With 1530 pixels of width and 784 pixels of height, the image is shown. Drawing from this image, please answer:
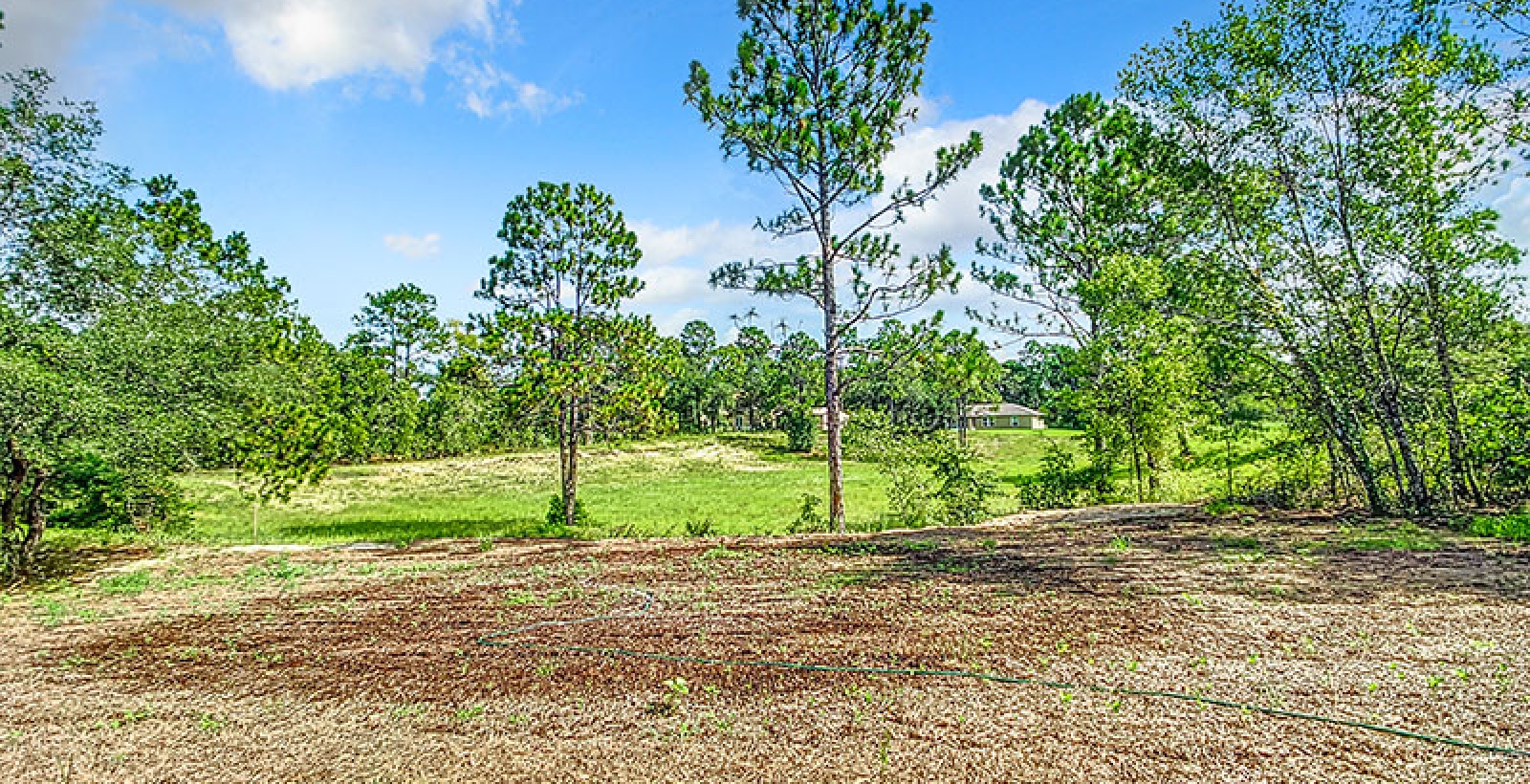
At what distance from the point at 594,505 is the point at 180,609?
50.0 feet

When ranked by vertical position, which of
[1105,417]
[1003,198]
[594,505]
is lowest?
[594,505]

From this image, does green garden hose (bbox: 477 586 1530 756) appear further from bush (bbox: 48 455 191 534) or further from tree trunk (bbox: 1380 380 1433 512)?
bush (bbox: 48 455 191 534)

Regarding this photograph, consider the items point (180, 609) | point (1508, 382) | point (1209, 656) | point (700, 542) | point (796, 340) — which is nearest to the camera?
point (1209, 656)

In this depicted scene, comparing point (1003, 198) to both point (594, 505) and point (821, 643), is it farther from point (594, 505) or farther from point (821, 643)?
point (821, 643)

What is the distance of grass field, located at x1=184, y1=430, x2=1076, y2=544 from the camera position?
693 inches

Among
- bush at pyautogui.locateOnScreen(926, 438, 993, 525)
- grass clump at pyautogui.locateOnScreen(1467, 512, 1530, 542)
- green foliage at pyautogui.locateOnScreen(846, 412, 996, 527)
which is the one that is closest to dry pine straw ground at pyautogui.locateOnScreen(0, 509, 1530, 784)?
grass clump at pyautogui.locateOnScreen(1467, 512, 1530, 542)

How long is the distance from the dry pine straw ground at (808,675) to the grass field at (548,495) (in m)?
7.42

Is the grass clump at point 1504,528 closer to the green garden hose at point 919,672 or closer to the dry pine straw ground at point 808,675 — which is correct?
the dry pine straw ground at point 808,675

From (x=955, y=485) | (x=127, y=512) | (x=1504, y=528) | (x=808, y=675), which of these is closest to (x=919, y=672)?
(x=808, y=675)

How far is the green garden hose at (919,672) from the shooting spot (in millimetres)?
3400

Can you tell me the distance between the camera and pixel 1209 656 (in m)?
4.60

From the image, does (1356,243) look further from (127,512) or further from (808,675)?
(127,512)

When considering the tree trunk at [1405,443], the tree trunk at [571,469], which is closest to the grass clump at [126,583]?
the tree trunk at [571,469]

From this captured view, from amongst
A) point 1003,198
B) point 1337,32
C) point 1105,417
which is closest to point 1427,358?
point 1337,32
